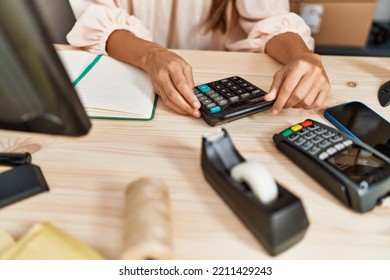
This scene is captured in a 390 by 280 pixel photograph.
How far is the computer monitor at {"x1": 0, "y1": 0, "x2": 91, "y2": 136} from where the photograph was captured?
21cm

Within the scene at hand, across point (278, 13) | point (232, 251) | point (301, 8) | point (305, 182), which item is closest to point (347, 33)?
point (301, 8)

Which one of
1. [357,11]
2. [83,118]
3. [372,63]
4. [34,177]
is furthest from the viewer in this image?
[357,11]

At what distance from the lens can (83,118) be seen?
10.1 inches

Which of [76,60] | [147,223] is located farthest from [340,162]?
[76,60]

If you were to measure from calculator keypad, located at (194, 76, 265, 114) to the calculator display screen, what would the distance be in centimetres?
16

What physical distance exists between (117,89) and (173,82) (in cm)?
A: 10

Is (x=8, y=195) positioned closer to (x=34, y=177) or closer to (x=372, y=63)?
(x=34, y=177)

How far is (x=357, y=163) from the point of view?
0.36 m

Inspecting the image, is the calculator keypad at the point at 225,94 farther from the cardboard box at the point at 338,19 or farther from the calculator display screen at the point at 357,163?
the cardboard box at the point at 338,19

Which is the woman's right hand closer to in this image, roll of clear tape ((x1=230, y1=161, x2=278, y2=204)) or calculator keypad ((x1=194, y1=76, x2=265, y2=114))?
calculator keypad ((x1=194, y1=76, x2=265, y2=114))

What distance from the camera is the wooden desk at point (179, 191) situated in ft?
1.01

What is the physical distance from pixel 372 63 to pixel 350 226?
0.47 m

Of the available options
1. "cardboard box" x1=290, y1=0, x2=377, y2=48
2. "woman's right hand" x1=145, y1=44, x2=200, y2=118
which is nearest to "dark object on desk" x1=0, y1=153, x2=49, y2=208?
"woman's right hand" x1=145, y1=44, x2=200, y2=118

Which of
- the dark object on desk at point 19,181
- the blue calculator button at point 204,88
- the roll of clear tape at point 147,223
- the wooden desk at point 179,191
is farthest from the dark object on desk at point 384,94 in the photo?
the dark object on desk at point 19,181
